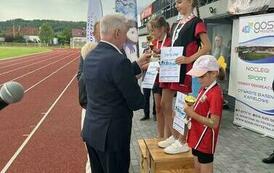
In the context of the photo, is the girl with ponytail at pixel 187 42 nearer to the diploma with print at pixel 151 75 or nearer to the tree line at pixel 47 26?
the diploma with print at pixel 151 75

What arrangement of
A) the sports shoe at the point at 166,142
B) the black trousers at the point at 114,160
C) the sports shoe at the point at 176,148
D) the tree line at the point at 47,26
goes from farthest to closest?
the tree line at the point at 47,26
the sports shoe at the point at 166,142
the sports shoe at the point at 176,148
the black trousers at the point at 114,160

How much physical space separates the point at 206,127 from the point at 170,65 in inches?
41.1

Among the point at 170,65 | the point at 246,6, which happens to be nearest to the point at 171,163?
the point at 170,65

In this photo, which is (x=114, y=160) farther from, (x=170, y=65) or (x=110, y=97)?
(x=170, y=65)

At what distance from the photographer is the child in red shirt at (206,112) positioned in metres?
3.86

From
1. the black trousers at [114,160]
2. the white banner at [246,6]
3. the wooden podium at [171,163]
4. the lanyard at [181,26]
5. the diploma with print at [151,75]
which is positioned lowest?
the wooden podium at [171,163]

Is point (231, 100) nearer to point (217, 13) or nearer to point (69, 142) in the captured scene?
point (217, 13)

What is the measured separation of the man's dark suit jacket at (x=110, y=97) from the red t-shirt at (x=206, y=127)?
66cm

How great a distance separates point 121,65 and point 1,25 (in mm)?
186491

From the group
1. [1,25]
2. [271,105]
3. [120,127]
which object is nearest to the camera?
[120,127]

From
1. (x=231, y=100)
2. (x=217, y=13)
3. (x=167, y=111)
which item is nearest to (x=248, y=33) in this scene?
(x=231, y=100)

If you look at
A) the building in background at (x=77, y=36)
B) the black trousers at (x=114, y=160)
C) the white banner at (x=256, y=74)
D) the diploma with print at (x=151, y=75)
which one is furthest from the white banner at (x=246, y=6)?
the building in background at (x=77, y=36)

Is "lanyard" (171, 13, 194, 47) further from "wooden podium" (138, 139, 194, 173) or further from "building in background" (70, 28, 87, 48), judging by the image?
"building in background" (70, 28, 87, 48)

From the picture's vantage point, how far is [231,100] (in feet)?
36.7
